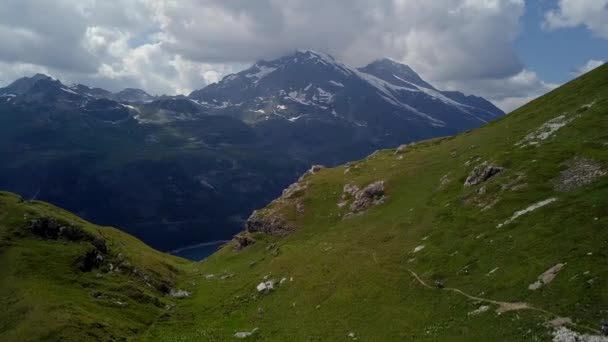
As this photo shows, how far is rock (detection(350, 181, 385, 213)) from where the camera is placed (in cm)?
9899

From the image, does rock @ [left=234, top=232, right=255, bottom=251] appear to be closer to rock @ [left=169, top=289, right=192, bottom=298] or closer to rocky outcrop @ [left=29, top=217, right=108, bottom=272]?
rock @ [left=169, top=289, right=192, bottom=298]

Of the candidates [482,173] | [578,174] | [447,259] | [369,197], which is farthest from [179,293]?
[578,174]

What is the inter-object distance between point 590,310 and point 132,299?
61.8m

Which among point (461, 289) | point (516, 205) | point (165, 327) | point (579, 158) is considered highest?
point (579, 158)

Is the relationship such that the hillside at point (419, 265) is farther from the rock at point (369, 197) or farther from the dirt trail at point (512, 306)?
the rock at point (369, 197)

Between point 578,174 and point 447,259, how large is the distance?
20.5 meters

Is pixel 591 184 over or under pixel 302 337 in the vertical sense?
over

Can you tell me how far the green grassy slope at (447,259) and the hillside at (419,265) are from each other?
211mm

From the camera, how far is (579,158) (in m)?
63.6

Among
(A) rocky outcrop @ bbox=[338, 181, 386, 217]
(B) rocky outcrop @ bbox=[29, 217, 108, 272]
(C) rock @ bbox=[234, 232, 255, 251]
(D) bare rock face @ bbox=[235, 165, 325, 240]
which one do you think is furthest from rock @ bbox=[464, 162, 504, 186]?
(B) rocky outcrop @ bbox=[29, 217, 108, 272]

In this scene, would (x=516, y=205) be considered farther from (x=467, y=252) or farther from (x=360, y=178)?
(x=360, y=178)

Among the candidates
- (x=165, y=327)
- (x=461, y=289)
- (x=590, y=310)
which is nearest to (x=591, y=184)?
(x=461, y=289)

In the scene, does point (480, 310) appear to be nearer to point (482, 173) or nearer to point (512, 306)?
point (512, 306)

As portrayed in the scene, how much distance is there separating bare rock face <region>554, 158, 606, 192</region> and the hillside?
0.68 feet
